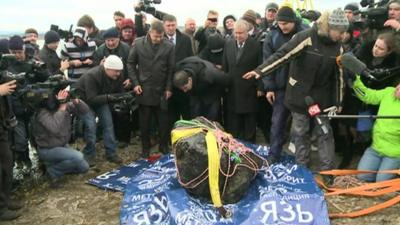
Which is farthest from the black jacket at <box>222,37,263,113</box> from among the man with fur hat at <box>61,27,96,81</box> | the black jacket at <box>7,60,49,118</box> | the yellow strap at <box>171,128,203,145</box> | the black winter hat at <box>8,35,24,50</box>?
the black winter hat at <box>8,35,24,50</box>

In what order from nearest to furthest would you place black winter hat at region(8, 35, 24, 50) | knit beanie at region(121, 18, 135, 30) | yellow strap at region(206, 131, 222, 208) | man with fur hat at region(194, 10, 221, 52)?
yellow strap at region(206, 131, 222, 208) → black winter hat at region(8, 35, 24, 50) → knit beanie at region(121, 18, 135, 30) → man with fur hat at region(194, 10, 221, 52)

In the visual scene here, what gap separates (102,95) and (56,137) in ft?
3.13

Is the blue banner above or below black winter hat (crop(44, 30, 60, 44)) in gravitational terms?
below

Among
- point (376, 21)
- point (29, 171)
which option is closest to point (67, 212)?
point (29, 171)

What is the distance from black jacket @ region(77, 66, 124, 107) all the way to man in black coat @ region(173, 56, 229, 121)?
96cm

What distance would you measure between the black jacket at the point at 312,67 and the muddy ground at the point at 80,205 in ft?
3.68

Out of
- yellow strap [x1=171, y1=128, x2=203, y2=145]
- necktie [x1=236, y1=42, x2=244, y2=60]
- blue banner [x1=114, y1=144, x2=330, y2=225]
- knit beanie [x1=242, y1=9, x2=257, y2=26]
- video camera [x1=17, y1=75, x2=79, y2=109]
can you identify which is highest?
knit beanie [x1=242, y1=9, x2=257, y2=26]

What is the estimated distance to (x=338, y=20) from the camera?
4477 mm

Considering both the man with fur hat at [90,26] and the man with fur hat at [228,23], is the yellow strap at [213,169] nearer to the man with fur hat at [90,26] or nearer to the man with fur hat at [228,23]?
the man with fur hat at [90,26]

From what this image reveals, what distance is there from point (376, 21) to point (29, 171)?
16.0 ft

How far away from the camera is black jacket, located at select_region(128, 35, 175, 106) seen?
19.2 feet

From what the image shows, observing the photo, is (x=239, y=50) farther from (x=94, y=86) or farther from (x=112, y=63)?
(x=94, y=86)

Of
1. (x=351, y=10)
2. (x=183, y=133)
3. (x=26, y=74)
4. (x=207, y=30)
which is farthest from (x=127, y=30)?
(x=351, y=10)

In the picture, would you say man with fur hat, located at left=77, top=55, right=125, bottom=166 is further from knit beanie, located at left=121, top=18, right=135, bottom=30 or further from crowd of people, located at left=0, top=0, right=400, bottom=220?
knit beanie, located at left=121, top=18, right=135, bottom=30
